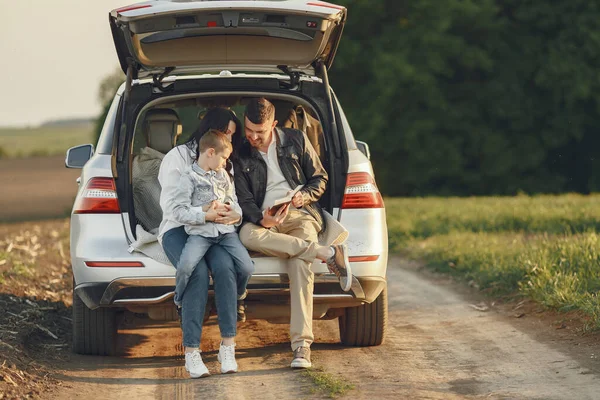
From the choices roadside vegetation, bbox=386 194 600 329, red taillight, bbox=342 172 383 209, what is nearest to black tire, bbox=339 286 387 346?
red taillight, bbox=342 172 383 209

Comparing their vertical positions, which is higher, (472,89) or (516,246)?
(516,246)

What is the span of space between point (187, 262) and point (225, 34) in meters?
1.60

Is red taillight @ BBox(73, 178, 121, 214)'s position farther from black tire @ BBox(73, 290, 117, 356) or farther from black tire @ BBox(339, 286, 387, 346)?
black tire @ BBox(339, 286, 387, 346)

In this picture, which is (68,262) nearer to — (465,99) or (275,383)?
(275,383)

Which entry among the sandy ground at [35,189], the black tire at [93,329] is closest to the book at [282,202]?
the black tire at [93,329]

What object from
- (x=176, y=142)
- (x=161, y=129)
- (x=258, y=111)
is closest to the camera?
(x=258, y=111)

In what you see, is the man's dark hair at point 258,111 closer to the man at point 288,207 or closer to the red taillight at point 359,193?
the man at point 288,207

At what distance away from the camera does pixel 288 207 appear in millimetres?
6801

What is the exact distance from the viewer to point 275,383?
6219 millimetres

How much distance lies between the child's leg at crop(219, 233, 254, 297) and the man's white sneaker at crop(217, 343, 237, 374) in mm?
330

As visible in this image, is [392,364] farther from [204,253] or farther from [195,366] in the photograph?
[204,253]

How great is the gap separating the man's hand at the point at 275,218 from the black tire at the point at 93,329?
1.11m

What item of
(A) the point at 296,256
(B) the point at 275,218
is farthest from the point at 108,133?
(A) the point at 296,256

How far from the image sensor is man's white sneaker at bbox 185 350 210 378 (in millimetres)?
6410
